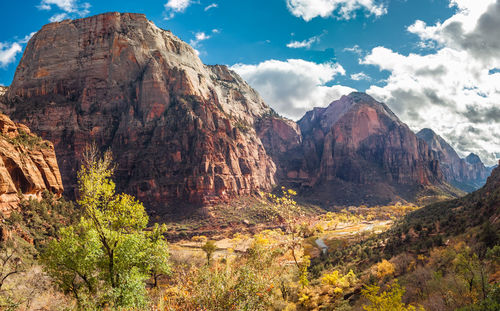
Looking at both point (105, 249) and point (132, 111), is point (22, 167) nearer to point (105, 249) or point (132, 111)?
point (105, 249)

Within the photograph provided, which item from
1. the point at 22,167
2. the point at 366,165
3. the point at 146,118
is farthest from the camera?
the point at 366,165

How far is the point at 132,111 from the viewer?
119 m

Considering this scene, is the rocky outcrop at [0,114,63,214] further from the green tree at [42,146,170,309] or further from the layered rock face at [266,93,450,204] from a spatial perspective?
the layered rock face at [266,93,450,204]

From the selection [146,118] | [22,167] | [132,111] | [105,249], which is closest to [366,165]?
[146,118]

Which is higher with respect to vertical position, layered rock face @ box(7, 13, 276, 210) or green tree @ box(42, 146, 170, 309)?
layered rock face @ box(7, 13, 276, 210)

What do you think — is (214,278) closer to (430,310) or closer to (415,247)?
(430,310)

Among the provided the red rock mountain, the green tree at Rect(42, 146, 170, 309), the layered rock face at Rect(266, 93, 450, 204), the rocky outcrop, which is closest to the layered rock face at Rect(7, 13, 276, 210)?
the red rock mountain

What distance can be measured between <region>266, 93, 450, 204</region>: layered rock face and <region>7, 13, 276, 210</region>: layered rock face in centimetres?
5127

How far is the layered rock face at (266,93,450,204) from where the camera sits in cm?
15588

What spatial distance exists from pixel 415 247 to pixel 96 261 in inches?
1369

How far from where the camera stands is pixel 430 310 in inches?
594

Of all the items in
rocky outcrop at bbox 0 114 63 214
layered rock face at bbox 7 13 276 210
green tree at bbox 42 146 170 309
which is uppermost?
layered rock face at bbox 7 13 276 210

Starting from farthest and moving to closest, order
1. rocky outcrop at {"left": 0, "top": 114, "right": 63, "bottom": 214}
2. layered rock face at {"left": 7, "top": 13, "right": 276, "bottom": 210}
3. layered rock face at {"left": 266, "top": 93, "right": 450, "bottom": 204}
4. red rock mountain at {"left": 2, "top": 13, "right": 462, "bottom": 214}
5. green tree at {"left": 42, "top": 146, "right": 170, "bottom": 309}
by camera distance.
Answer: layered rock face at {"left": 266, "top": 93, "right": 450, "bottom": 204} → red rock mountain at {"left": 2, "top": 13, "right": 462, "bottom": 214} → layered rock face at {"left": 7, "top": 13, "right": 276, "bottom": 210} → rocky outcrop at {"left": 0, "top": 114, "right": 63, "bottom": 214} → green tree at {"left": 42, "top": 146, "right": 170, "bottom": 309}

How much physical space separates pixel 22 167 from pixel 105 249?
138ft
